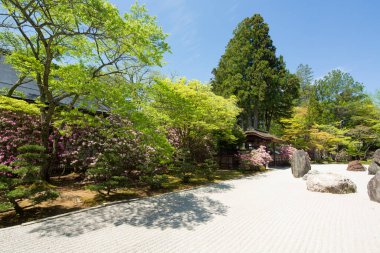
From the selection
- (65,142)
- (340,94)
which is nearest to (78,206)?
(65,142)

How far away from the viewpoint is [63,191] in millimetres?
8031

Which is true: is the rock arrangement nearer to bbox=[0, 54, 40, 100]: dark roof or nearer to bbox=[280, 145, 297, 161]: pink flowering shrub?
bbox=[280, 145, 297, 161]: pink flowering shrub

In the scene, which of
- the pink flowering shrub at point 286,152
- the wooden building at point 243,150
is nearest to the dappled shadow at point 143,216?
the wooden building at point 243,150

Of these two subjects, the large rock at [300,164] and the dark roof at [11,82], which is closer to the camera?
the dark roof at [11,82]

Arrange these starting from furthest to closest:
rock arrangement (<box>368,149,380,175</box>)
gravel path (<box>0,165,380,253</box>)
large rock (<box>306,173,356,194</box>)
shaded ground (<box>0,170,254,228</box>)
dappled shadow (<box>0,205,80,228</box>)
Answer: rock arrangement (<box>368,149,380,175</box>) < large rock (<box>306,173,356,194</box>) < shaded ground (<box>0,170,254,228</box>) < dappled shadow (<box>0,205,80,228</box>) < gravel path (<box>0,165,380,253</box>)

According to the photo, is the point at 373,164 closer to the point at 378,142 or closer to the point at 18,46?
the point at 378,142

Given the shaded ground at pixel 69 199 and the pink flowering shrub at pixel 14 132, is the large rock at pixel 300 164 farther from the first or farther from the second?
the pink flowering shrub at pixel 14 132

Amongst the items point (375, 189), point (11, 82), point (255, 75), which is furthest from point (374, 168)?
point (11, 82)

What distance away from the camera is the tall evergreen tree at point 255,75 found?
82.5ft

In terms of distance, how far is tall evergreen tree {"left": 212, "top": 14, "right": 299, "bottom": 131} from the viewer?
25.2m

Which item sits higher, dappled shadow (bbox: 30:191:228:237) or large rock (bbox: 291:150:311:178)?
large rock (bbox: 291:150:311:178)

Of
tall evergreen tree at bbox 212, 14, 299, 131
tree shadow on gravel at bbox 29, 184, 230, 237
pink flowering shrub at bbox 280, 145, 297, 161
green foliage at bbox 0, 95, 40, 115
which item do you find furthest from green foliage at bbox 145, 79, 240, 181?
pink flowering shrub at bbox 280, 145, 297, 161

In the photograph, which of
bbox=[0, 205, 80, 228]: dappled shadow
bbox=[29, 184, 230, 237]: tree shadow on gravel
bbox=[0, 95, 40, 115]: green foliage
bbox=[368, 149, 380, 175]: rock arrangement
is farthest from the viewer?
bbox=[368, 149, 380, 175]: rock arrangement

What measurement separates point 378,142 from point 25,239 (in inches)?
1489
